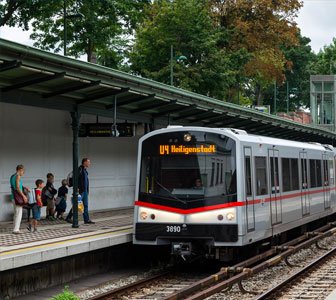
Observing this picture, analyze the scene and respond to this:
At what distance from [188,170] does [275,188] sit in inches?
108

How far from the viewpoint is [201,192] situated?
12.5m

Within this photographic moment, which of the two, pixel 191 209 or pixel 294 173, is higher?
pixel 294 173

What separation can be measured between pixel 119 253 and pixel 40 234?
73.1 inches

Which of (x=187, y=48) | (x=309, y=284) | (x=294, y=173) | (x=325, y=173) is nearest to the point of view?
(x=309, y=284)

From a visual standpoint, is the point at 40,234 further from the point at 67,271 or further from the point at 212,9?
the point at 212,9

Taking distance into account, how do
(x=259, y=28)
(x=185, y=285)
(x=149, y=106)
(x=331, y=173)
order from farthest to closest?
(x=259, y=28) → (x=331, y=173) → (x=149, y=106) → (x=185, y=285)

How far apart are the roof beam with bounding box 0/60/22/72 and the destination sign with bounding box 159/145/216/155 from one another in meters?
3.28

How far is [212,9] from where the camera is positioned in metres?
39.1

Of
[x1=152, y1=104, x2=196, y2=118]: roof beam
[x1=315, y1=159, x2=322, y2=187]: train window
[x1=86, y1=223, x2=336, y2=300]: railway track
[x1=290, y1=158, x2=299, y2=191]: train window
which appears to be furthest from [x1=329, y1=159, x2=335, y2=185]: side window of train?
[x1=86, y1=223, x2=336, y2=300]: railway track

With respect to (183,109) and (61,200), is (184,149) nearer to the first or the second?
(61,200)

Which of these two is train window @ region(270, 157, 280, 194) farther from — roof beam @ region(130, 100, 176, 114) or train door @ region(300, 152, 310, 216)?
roof beam @ region(130, 100, 176, 114)

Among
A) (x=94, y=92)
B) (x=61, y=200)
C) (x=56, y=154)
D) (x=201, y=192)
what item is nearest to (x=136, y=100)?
(x=94, y=92)

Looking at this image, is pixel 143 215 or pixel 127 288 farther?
pixel 143 215

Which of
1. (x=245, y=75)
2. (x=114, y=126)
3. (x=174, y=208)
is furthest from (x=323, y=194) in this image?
(x=245, y=75)
